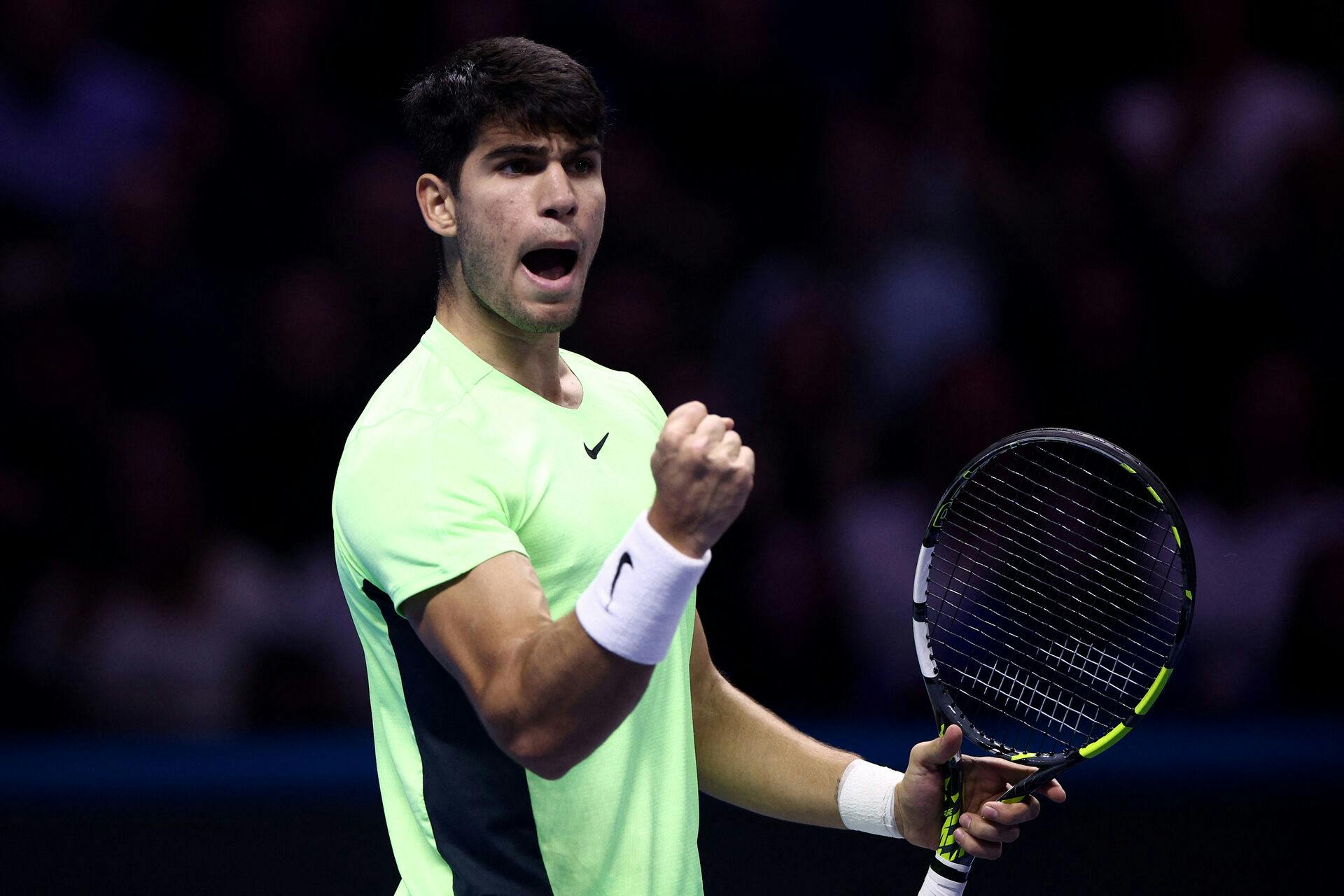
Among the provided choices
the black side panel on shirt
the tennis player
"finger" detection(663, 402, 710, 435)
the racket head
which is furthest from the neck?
the racket head

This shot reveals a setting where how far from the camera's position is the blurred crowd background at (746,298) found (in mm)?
4574

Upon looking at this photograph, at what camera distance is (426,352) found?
92.3 inches

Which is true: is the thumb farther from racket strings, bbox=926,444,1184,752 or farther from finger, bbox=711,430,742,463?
racket strings, bbox=926,444,1184,752

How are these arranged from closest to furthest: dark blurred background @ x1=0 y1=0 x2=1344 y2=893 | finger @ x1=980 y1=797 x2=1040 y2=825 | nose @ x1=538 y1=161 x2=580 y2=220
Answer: nose @ x1=538 y1=161 x2=580 y2=220
finger @ x1=980 y1=797 x2=1040 y2=825
dark blurred background @ x1=0 y1=0 x2=1344 y2=893

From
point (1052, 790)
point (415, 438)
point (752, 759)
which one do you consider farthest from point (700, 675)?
point (415, 438)

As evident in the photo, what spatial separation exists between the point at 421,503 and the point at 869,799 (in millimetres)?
916

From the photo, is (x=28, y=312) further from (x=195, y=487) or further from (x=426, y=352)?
(x=426, y=352)

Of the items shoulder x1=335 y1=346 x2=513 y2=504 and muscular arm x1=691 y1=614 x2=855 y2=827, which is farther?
muscular arm x1=691 y1=614 x2=855 y2=827

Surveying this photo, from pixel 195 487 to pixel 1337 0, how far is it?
13.3ft

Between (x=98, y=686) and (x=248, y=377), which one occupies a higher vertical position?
(x=248, y=377)

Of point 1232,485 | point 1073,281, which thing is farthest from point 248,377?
point 1232,485

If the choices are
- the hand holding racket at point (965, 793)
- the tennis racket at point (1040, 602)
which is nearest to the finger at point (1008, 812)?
the hand holding racket at point (965, 793)

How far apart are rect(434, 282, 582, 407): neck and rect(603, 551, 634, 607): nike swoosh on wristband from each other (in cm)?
53

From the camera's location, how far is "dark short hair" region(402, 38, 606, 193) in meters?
2.28
